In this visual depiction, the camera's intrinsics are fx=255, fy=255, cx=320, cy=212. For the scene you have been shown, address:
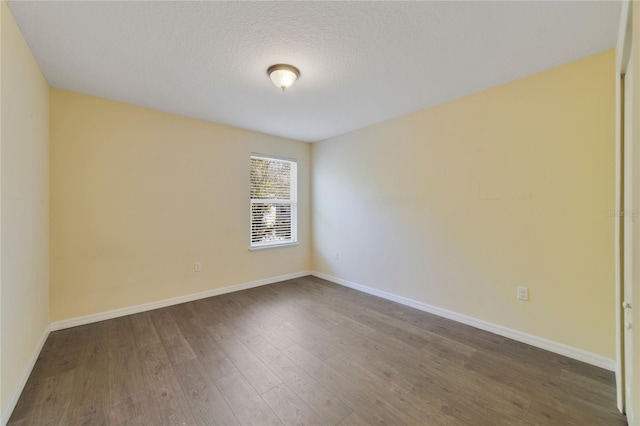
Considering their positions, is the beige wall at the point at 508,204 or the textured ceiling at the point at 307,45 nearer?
the textured ceiling at the point at 307,45

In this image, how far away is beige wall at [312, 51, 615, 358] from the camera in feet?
6.61

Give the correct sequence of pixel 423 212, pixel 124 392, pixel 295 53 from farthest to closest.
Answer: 1. pixel 423 212
2. pixel 295 53
3. pixel 124 392

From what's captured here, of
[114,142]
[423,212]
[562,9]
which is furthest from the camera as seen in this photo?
[423,212]

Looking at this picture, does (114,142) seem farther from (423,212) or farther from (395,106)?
(423,212)

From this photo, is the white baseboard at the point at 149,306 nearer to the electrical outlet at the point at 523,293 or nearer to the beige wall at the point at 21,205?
the beige wall at the point at 21,205

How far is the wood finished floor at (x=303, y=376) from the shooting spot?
153 centimetres

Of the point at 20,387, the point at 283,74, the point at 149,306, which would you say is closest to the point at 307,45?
the point at 283,74

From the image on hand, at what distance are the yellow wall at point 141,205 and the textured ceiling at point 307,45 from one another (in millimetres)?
452

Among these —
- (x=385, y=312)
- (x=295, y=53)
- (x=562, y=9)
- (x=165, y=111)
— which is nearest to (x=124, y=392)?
(x=385, y=312)

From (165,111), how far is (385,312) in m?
3.66

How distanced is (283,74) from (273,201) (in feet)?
7.86

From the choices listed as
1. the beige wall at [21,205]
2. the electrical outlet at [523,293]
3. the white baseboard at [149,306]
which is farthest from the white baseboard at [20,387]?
the electrical outlet at [523,293]

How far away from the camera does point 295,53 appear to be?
6.56ft

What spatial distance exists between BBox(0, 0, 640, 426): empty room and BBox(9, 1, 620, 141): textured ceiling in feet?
0.06
